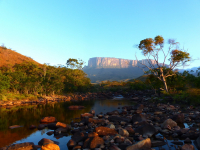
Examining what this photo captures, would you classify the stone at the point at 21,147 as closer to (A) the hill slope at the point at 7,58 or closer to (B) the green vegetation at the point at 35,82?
(B) the green vegetation at the point at 35,82

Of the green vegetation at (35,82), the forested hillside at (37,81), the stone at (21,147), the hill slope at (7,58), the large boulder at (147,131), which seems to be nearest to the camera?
the stone at (21,147)

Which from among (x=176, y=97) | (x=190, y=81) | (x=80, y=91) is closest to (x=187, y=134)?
(x=176, y=97)

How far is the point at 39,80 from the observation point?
35719 millimetres

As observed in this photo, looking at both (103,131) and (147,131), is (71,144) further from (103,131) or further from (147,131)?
(147,131)

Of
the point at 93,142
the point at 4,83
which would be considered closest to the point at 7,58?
the point at 4,83

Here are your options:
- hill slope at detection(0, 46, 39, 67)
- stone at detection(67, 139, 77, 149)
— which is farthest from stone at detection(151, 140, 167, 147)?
hill slope at detection(0, 46, 39, 67)

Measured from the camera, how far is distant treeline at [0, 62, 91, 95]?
31.8m

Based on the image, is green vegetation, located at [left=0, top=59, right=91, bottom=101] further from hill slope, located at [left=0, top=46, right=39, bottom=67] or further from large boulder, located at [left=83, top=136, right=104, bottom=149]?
large boulder, located at [left=83, top=136, right=104, bottom=149]

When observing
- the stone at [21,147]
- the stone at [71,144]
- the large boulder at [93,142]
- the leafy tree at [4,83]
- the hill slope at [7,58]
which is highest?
the hill slope at [7,58]

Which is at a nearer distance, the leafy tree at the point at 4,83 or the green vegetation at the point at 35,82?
the leafy tree at the point at 4,83

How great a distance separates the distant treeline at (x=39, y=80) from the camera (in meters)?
31.8

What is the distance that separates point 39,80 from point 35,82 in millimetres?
1444

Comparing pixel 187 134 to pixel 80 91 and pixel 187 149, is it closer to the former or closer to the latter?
pixel 187 149

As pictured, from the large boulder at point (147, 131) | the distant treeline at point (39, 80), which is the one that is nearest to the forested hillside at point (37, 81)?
the distant treeline at point (39, 80)
